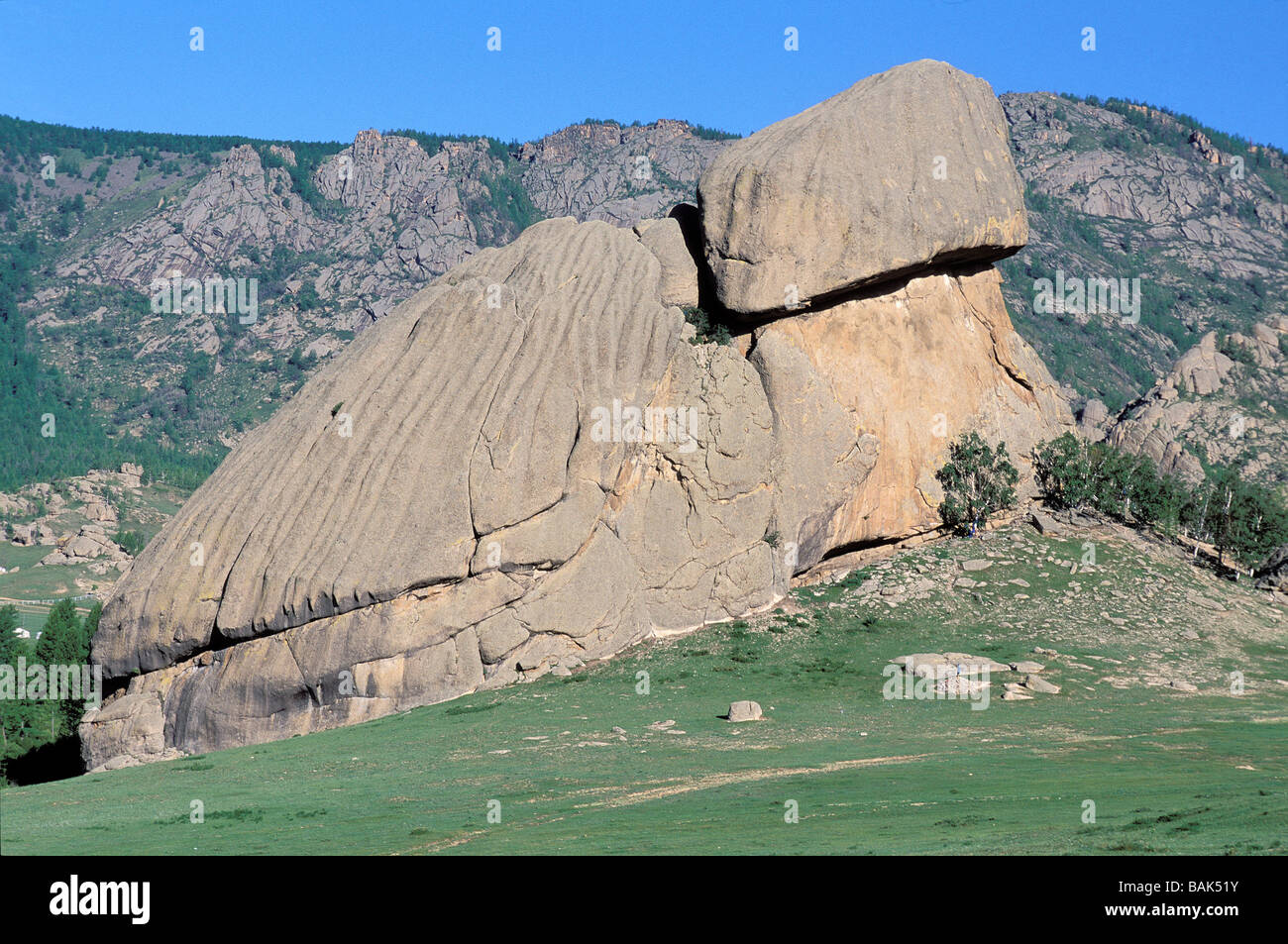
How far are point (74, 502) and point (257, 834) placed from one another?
480ft

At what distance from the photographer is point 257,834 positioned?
22656 millimetres

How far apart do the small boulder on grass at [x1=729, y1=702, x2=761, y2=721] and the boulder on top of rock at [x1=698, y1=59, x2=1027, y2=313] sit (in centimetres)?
1985

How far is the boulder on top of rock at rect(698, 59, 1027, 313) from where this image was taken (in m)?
47.6

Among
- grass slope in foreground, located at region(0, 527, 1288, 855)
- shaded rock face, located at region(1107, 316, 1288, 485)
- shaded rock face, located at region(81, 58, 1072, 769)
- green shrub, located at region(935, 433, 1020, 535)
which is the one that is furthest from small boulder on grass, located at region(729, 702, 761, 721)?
shaded rock face, located at region(1107, 316, 1288, 485)

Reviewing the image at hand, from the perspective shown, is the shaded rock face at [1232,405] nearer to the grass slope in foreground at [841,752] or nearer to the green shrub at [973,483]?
the green shrub at [973,483]

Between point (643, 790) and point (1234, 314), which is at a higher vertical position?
point (1234, 314)

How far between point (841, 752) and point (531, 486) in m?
16.5

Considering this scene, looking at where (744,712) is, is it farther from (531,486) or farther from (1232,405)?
(1232,405)

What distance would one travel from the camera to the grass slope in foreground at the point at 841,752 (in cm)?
2141

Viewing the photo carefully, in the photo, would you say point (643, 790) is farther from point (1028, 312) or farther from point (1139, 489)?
point (1028, 312)

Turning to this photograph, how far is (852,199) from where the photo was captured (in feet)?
156

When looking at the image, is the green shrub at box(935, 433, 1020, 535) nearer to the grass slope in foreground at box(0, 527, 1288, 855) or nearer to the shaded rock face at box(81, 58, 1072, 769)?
the shaded rock face at box(81, 58, 1072, 769)
